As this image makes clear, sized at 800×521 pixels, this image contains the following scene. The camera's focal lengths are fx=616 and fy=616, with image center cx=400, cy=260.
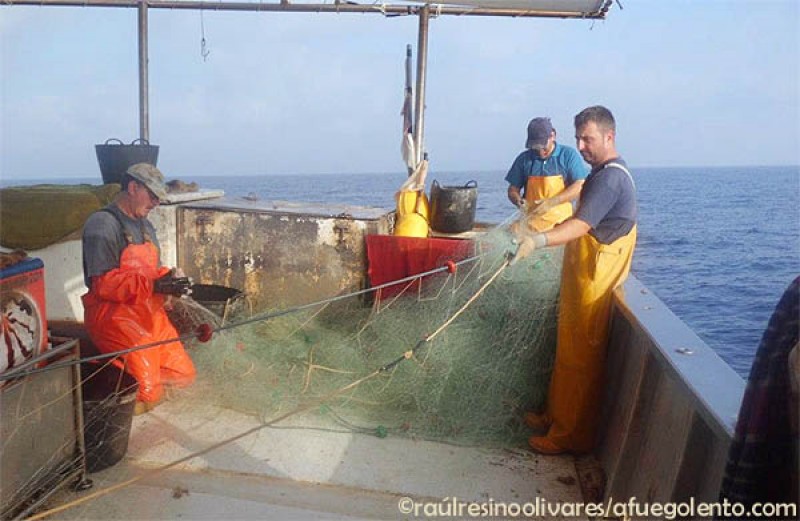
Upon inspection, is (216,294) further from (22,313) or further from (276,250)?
(22,313)

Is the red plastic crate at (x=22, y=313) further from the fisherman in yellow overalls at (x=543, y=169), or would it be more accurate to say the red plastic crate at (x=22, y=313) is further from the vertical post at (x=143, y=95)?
the vertical post at (x=143, y=95)

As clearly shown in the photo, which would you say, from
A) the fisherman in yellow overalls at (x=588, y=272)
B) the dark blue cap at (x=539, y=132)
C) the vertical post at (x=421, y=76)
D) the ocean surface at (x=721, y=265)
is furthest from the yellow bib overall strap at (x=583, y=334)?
the ocean surface at (x=721, y=265)

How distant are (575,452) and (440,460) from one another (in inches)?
34.7

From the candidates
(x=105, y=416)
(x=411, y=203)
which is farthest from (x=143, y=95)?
(x=105, y=416)

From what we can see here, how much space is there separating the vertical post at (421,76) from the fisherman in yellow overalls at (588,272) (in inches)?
128

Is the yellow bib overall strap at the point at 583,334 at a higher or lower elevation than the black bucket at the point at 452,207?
lower

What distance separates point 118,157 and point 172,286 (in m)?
2.88

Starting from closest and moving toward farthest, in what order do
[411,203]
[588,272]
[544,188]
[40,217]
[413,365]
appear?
[588,272], [413,365], [544,188], [40,217], [411,203]

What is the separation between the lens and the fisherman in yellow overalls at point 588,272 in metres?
3.50

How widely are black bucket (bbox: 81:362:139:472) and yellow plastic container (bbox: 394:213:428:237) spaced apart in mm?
3168

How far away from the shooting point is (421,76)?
6.74 meters

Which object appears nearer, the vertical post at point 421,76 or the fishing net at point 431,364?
the fishing net at point 431,364

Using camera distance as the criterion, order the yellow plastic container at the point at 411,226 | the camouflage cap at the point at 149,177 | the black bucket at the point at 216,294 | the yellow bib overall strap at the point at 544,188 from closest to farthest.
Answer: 1. the camouflage cap at the point at 149,177
2. the yellow bib overall strap at the point at 544,188
3. the black bucket at the point at 216,294
4. the yellow plastic container at the point at 411,226

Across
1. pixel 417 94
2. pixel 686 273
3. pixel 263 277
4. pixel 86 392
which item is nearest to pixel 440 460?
pixel 86 392
